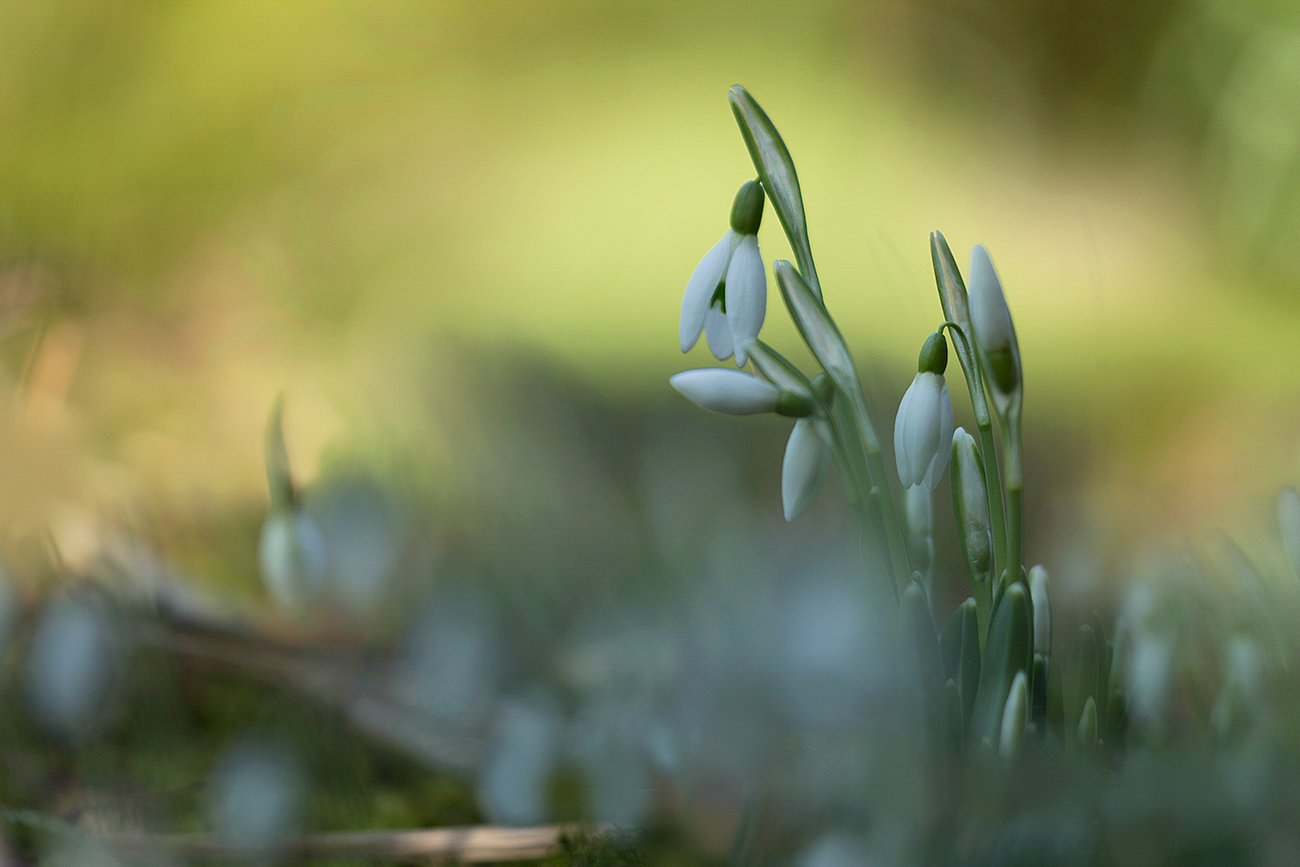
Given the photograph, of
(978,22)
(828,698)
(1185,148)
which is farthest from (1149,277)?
(828,698)

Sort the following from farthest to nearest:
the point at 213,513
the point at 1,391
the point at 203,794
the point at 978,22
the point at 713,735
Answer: the point at 978,22
the point at 1,391
the point at 213,513
the point at 203,794
the point at 713,735

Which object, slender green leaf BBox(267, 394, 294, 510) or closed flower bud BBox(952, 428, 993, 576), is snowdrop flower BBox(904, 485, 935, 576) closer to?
closed flower bud BBox(952, 428, 993, 576)

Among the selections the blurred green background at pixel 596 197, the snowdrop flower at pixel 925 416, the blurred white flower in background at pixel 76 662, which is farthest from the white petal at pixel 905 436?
the blurred green background at pixel 596 197

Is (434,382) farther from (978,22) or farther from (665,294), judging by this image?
(978,22)

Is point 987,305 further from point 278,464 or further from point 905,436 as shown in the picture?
point 278,464

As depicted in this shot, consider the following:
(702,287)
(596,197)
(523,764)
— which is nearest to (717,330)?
(702,287)

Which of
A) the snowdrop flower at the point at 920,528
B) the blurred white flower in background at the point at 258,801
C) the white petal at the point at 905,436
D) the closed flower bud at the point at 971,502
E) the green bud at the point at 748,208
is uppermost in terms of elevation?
the green bud at the point at 748,208

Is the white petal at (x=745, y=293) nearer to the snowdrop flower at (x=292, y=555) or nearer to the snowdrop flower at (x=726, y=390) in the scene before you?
the snowdrop flower at (x=726, y=390)
